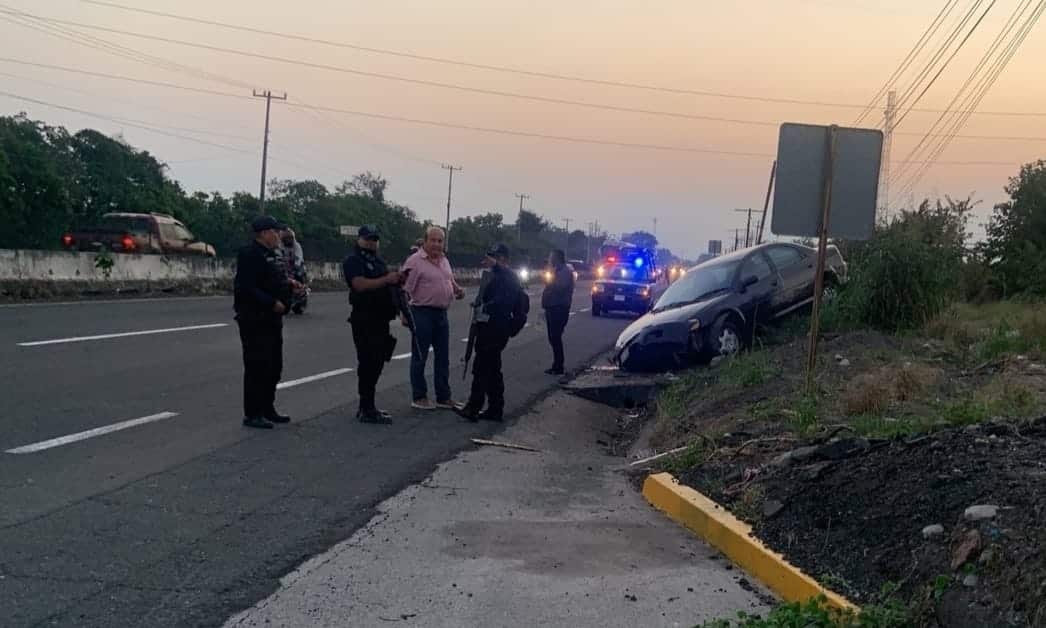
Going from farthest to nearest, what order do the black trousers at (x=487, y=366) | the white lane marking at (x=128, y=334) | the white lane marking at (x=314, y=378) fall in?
the white lane marking at (x=128, y=334), the white lane marking at (x=314, y=378), the black trousers at (x=487, y=366)

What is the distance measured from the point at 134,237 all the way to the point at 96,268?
488cm

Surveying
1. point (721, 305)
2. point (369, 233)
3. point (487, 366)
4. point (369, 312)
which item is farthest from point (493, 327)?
point (721, 305)

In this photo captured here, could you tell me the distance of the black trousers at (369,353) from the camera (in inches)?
366

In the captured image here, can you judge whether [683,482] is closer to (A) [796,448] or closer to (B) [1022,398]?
(A) [796,448]

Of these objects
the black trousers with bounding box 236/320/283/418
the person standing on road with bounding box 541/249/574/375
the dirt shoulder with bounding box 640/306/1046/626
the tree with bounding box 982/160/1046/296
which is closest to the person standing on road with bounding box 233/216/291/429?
the black trousers with bounding box 236/320/283/418

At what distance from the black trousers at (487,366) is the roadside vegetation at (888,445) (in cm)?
171

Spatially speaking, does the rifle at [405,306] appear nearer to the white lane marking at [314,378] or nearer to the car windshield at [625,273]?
the white lane marking at [314,378]

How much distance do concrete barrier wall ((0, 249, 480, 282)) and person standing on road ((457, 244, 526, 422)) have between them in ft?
46.9

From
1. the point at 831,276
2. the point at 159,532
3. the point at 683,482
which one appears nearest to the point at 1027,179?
the point at 831,276

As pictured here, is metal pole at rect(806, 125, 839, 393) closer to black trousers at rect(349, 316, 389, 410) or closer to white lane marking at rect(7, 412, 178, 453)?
black trousers at rect(349, 316, 389, 410)

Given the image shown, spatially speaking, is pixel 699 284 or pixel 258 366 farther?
pixel 699 284

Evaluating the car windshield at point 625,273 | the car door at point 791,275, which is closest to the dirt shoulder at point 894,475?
the car door at point 791,275

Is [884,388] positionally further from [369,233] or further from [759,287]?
[759,287]

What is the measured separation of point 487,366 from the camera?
9.91 metres
